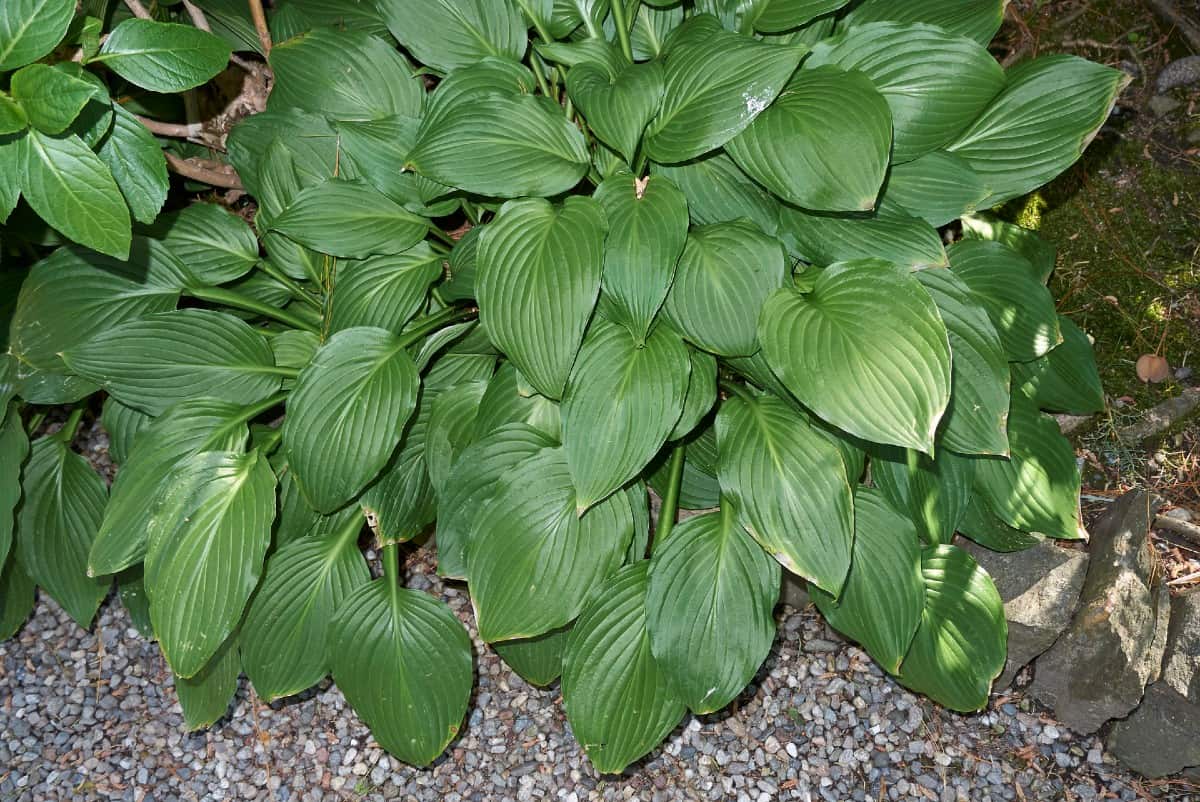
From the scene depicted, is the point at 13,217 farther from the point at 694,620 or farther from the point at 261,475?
the point at 694,620

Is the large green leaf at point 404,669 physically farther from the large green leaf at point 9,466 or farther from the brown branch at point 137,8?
the brown branch at point 137,8

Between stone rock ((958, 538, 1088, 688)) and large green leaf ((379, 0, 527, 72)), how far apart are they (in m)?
1.74

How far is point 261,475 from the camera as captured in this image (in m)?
2.14

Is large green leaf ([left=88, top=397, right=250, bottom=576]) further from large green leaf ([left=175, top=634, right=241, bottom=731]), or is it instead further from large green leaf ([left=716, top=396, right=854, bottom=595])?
large green leaf ([left=716, top=396, right=854, bottom=595])

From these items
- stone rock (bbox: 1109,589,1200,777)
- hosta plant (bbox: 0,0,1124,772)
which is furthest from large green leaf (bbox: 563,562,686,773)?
stone rock (bbox: 1109,589,1200,777)

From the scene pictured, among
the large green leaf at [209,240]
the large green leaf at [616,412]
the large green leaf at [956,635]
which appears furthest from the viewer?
the large green leaf at [209,240]

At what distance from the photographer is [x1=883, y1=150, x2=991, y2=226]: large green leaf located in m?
2.17

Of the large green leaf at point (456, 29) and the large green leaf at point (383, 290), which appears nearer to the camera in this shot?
the large green leaf at point (383, 290)

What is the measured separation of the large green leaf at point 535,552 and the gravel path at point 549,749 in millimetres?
481

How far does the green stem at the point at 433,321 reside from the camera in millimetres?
2270

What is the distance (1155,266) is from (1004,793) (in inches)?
58.2

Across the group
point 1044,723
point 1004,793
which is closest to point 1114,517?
point 1044,723

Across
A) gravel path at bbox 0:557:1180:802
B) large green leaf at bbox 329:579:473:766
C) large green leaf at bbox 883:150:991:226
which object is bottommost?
→ gravel path at bbox 0:557:1180:802

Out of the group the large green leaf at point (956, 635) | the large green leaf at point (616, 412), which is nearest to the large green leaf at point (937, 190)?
the large green leaf at point (616, 412)
